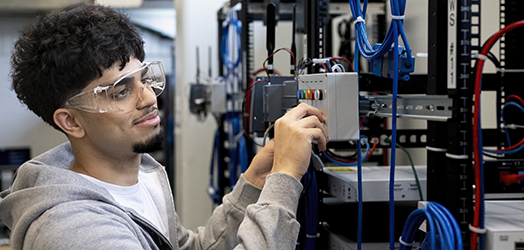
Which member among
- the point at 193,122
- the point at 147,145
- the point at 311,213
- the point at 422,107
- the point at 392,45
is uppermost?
the point at 392,45

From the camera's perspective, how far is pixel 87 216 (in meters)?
1.00

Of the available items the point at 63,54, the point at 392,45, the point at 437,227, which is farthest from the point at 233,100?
the point at 437,227

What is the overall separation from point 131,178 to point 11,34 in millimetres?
3455

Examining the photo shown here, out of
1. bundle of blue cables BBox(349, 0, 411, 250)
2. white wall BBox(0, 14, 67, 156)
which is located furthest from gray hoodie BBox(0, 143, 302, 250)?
white wall BBox(0, 14, 67, 156)

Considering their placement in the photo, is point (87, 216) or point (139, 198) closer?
point (87, 216)

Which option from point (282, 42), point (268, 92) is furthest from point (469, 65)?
point (282, 42)

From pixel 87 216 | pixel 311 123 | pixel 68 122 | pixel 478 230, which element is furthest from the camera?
pixel 68 122

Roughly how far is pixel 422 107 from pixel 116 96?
2.55ft

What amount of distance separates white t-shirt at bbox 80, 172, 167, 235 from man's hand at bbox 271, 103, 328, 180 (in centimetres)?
43

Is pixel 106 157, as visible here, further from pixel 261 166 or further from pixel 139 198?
pixel 261 166

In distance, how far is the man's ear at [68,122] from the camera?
1240 millimetres

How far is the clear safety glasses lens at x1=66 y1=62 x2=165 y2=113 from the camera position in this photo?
1.21 metres

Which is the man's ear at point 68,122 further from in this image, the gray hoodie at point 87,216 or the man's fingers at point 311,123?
the man's fingers at point 311,123

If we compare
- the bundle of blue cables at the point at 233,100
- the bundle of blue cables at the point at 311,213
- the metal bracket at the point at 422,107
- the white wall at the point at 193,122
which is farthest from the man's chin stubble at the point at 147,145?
the white wall at the point at 193,122
